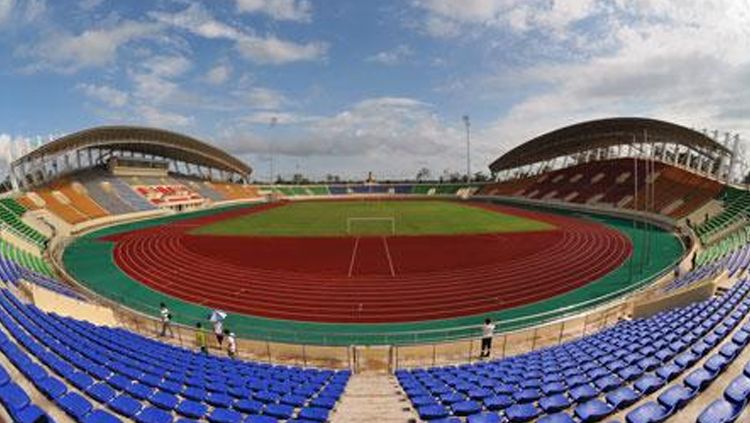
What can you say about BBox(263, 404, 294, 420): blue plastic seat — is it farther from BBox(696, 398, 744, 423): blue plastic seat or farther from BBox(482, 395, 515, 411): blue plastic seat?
BBox(696, 398, 744, 423): blue plastic seat

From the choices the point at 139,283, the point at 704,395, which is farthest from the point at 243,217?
the point at 704,395

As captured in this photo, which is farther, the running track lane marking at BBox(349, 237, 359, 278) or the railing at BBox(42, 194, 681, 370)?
the running track lane marking at BBox(349, 237, 359, 278)

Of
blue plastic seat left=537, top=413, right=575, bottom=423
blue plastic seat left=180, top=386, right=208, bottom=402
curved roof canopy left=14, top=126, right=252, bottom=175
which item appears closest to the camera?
blue plastic seat left=537, top=413, right=575, bottom=423

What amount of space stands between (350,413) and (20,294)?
1468 centimetres

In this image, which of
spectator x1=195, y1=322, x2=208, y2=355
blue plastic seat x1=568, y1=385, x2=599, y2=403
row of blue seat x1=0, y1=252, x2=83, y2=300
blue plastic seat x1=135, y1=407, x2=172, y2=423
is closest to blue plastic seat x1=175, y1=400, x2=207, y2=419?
blue plastic seat x1=135, y1=407, x2=172, y2=423

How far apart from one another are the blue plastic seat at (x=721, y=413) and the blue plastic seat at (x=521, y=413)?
229 cm

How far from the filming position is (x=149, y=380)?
9.08 metres

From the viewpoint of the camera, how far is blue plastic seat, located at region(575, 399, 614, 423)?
6797 mm

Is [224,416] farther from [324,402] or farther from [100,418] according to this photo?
[324,402]

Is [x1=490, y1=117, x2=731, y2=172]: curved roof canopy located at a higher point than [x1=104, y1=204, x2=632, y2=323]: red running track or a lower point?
higher

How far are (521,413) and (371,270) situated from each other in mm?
18678

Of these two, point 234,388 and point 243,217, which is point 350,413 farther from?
point 243,217

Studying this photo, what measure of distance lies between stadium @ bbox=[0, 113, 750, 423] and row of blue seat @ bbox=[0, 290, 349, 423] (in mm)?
52

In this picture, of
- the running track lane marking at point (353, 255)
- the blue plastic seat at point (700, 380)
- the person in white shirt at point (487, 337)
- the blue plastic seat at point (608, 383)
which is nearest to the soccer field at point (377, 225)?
the running track lane marking at point (353, 255)
